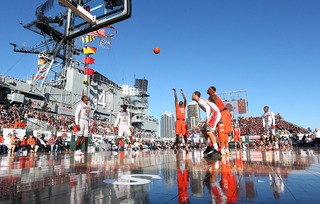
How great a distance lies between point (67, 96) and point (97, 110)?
27.8 ft

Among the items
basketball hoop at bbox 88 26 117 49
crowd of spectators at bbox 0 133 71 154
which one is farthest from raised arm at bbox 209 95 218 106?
→ basketball hoop at bbox 88 26 117 49

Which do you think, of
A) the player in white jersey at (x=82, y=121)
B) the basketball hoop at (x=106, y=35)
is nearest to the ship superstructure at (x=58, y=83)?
the basketball hoop at (x=106, y=35)

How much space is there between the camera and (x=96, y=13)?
27.9ft

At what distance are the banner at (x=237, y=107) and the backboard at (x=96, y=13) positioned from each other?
4161cm

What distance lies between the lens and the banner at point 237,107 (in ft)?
151

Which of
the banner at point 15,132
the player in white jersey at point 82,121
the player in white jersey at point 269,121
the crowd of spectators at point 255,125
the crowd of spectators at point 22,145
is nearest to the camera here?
the player in white jersey at point 82,121

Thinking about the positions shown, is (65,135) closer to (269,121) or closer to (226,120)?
(226,120)

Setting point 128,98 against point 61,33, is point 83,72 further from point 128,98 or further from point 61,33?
point 128,98

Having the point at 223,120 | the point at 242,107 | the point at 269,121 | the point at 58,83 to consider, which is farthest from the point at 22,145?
the point at 242,107

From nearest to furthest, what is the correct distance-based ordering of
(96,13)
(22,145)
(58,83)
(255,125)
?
(96,13) → (22,145) → (58,83) → (255,125)

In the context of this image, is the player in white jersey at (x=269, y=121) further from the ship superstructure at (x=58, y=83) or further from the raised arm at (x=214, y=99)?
the ship superstructure at (x=58, y=83)

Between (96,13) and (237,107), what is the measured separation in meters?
43.6

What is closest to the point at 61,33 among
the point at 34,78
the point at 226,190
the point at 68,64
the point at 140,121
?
the point at 68,64

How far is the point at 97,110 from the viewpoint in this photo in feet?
144
